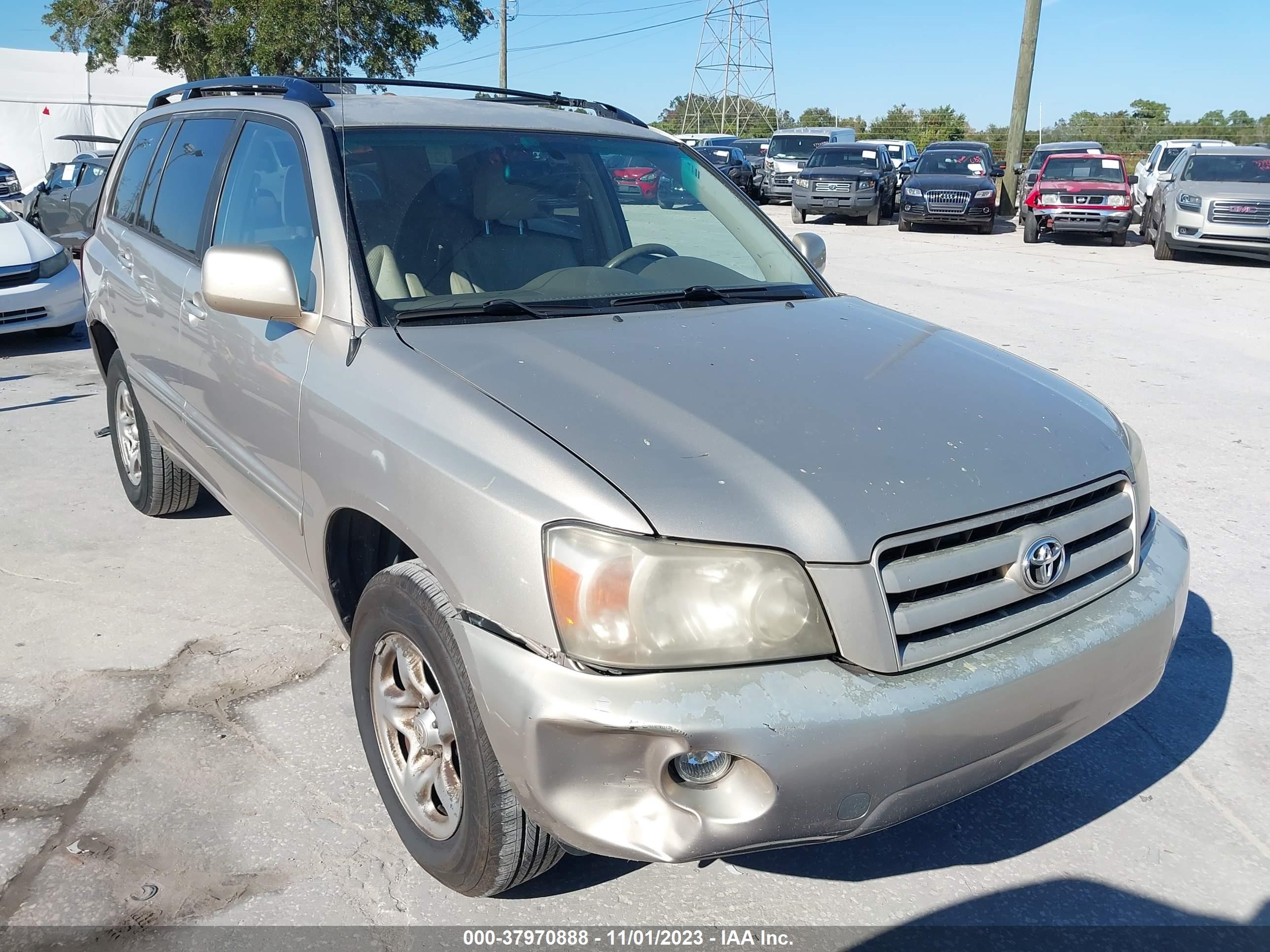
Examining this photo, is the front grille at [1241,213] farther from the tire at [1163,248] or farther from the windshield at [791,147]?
the windshield at [791,147]

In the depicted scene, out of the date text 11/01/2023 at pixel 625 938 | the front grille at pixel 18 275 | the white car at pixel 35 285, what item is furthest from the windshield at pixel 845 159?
the date text 11/01/2023 at pixel 625 938

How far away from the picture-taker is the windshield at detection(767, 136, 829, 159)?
1034 inches

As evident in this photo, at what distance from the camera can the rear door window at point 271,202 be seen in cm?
304

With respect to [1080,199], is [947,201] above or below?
below

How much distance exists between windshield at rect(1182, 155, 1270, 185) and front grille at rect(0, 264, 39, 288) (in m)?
15.4

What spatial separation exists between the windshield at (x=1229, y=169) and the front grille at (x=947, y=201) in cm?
434

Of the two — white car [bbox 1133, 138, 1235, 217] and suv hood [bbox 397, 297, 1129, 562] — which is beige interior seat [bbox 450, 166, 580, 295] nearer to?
suv hood [bbox 397, 297, 1129, 562]

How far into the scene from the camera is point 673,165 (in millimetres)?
3963

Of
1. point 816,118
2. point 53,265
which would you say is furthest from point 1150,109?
point 53,265

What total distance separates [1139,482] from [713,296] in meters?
1.34

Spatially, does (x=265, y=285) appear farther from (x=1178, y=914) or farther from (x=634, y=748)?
(x=1178, y=914)

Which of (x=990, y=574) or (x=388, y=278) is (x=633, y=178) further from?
(x=990, y=574)

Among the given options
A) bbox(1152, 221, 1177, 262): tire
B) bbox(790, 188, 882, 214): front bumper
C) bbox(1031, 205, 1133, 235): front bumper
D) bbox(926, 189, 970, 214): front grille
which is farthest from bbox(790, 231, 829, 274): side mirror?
bbox(790, 188, 882, 214): front bumper

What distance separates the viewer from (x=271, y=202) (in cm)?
333
